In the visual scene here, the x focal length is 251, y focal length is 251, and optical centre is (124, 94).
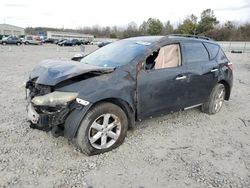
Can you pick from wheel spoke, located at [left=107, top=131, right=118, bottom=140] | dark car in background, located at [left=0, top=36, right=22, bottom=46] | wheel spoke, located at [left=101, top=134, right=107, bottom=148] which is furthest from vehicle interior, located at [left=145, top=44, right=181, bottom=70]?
dark car in background, located at [left=0, top=36, right=22, bottom=46]

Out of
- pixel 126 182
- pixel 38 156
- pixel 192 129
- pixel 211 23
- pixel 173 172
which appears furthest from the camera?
pixel 211 23

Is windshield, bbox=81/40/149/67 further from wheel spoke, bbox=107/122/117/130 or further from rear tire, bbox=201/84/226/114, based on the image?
rear tire, bbox=201/84/226/114

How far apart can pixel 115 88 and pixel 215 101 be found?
114 inches

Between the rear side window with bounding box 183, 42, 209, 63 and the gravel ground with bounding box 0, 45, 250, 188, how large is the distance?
124cm

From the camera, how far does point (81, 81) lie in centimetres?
332

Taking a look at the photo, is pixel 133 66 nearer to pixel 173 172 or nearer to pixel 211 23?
pixel 173 172

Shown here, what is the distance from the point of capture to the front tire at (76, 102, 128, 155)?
3.35 meters

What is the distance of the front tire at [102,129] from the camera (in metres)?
3.35

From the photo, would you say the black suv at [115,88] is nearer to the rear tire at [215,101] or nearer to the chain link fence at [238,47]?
the rear tire at [215,101]

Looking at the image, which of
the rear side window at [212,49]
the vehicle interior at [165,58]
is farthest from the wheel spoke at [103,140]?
the rear side window at [212,49]

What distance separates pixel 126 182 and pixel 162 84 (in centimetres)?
175

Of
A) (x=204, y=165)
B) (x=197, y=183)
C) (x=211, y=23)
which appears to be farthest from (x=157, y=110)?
(x=211, y=23)

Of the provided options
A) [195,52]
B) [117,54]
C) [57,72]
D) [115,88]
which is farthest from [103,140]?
[195,52]

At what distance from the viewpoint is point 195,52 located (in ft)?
16.1
